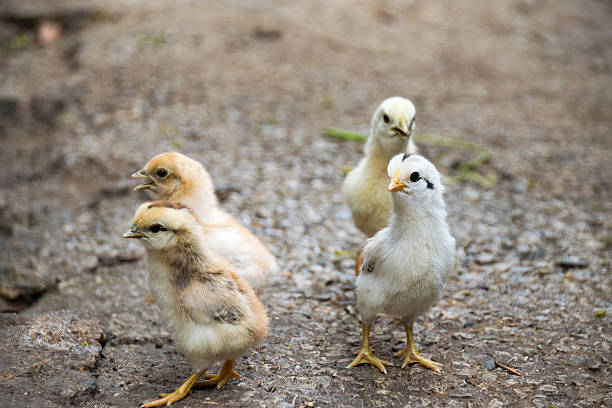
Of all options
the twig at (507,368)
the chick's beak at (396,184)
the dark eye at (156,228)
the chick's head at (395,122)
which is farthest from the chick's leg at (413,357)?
the dark eye at (156,228)

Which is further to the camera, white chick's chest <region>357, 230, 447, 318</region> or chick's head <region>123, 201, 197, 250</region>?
white chick's chest <region>357, 230, 447, 318</region>

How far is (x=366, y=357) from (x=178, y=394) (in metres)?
1.10

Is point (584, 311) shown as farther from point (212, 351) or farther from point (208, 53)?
point (208, 53)

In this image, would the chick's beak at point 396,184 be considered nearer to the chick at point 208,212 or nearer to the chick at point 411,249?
the chick at point 411,249

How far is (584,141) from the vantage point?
22.9 ft

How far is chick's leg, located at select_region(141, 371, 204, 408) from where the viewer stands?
3.14 metres

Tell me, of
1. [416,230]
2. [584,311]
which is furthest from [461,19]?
[416,230]

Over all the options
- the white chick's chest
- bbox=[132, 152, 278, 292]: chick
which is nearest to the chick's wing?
bbox=[132, 152, 278, 292]: chick

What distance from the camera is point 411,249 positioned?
3.38 metres

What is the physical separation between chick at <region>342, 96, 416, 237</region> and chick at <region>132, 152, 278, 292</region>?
699 millimetres

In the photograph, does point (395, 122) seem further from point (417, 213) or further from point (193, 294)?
point (193, 294)

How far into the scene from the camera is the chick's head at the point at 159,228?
3193mm

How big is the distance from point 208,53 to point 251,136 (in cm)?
199

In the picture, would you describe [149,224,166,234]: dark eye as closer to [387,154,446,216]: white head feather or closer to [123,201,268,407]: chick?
[123,201,268,407]: chick
